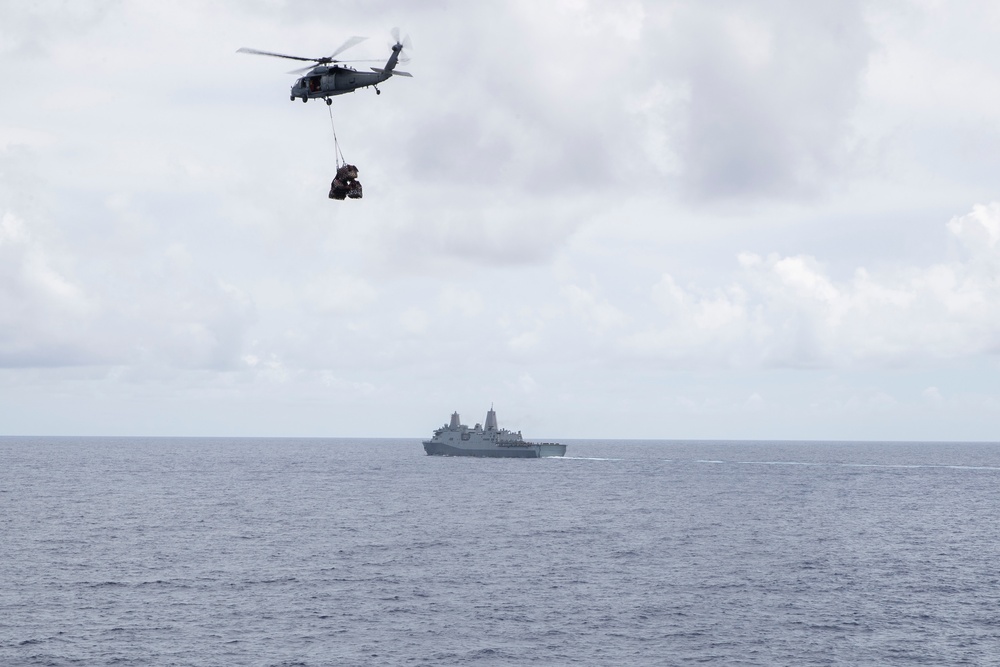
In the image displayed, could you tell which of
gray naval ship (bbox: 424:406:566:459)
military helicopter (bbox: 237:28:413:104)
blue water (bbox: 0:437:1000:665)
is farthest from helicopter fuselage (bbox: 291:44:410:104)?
gray naval ship (bbox: 424:406:566:459)

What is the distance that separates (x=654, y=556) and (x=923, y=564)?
2047 centimetres

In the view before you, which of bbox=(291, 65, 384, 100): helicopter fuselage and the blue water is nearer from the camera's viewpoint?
bbox=(291, 65, 384, 100): helicopter fuselage

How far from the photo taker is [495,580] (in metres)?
60.0

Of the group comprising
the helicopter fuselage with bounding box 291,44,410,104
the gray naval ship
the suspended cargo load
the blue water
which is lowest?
the blue water

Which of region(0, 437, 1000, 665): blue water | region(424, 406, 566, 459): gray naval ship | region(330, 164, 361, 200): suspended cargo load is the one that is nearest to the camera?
region(330, 164, 361, 200): suspended cargo load

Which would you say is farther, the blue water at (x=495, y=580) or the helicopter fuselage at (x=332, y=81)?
the blue water at (x=495, y=580)

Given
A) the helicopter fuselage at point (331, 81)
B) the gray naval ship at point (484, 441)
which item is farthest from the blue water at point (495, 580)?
the gray naval ship at point (484, 441)

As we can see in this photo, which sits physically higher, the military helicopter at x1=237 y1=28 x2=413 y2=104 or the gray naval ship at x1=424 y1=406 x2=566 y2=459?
the military helicopter at x1=237 y1=28 x2=413 y2=104

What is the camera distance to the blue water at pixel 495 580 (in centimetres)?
4456

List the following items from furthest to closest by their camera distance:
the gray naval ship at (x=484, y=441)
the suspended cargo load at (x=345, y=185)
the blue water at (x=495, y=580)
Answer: the gray naval ship at (x=484, y=441)
the blue water at (x=495, y=580)
the suspended cargo load at (x=345, y=185)

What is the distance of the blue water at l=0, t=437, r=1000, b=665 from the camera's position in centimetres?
4456

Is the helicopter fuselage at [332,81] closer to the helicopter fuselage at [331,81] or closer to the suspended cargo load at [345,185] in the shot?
the helicopter fuselage at [331,81]

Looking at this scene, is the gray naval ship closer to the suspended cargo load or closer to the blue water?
the blue water

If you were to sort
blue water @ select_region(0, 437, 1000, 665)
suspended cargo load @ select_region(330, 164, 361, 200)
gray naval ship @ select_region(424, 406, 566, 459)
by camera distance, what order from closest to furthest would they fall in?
suspended cargo load @ select_region(330, 164, 361, 200) < blue water @ select_region(0, 437, 1000, 665) < gray naval ship @ select_region(424, 406, 566, 459)
